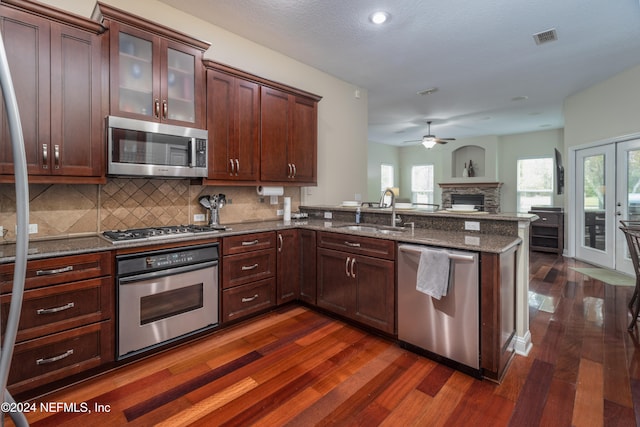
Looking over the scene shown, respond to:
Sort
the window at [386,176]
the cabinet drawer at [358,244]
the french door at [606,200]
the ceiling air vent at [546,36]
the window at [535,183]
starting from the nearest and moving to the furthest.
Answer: the cabinet drawer at [358,244], the ceiling air vent at [546,36], the french door at [606,200], the window at [535,183], the window at [386,176]

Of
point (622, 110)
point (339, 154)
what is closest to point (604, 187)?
point (622, 110)

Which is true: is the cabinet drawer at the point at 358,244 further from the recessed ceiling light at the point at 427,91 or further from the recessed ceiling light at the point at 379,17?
the recessed ceiling light at the point at 427,91

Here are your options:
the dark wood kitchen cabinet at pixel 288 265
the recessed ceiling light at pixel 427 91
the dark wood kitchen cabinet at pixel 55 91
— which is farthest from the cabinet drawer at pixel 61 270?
the recessed ceiling light at pixel 427 91

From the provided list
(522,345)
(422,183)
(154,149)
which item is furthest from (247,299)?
(422,183)

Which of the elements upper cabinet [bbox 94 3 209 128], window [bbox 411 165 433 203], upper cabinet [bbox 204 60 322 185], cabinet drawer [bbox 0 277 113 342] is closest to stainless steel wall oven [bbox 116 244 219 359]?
cabinet drawer [bbox 0 277 113 342]

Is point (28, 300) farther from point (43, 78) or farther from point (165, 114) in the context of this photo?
point (165, 114)

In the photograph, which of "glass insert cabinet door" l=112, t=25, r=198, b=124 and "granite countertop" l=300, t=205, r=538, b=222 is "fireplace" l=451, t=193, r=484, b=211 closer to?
"granite countertop" l=300, t=205, r=538, b=222

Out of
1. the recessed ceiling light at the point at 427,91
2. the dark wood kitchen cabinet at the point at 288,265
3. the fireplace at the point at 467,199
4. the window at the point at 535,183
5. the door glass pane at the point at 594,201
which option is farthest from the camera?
the fireplace at the point at 467,199

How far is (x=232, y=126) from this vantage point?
3.04m

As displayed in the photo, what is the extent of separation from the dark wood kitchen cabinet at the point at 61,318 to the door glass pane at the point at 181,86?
1295mm

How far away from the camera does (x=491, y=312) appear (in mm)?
2025

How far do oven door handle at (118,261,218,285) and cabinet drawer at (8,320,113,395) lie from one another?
29 centimetres

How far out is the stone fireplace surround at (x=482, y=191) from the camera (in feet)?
28.5

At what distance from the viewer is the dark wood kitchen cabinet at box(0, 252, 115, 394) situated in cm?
182
